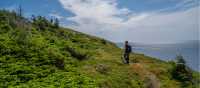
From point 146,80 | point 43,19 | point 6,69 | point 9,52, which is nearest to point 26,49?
point 9,52

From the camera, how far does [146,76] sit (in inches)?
1476

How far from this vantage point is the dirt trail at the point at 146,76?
35250 millimetres

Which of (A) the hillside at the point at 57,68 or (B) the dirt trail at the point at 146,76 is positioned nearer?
(A) the hillside at the point at 57,68

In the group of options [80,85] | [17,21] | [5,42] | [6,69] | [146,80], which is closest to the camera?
[80,85]

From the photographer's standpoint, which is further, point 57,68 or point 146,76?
point 146,76

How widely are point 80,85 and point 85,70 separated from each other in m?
6.16

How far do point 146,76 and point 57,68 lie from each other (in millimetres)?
9958

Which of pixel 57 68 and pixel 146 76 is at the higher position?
pixel 57 68

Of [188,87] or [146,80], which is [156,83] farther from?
[188,87]

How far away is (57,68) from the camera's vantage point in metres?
31.3

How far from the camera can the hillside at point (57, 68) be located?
27906 millimetres

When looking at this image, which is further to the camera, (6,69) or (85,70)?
(85,70)

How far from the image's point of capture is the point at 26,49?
33.3m

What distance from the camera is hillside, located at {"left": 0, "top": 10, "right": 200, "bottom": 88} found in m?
27.9
